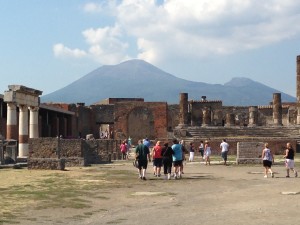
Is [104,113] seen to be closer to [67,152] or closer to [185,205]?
[67,152]

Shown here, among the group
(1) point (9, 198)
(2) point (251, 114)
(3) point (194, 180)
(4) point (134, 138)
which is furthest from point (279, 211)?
(2) point (251, 114)

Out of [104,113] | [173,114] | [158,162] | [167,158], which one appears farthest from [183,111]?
[167,158]

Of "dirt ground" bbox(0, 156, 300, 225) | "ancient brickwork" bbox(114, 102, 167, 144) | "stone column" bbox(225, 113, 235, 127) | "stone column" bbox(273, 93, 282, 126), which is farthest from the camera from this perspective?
"stone column" bbox(225, 113, 235, 127)

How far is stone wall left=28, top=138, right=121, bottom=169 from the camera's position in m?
23.6

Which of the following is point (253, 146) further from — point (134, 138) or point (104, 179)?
point (134, 138)

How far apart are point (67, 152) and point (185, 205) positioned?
1618 cm

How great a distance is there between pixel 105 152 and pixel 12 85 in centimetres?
640

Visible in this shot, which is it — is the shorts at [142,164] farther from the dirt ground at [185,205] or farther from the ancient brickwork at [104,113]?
the ancient brickwork at [104,113]

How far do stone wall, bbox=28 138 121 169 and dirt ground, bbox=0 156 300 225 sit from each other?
662cm

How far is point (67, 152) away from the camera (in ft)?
91.2

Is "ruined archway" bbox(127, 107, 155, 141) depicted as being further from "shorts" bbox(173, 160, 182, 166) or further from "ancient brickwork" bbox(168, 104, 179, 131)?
"shorts" bbox(173, 160, 182, 166)

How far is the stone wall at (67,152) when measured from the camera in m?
23.6

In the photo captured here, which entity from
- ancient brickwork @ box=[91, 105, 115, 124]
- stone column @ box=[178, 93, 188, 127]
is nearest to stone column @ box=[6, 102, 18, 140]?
stone column @ box=[178, 93, 188, 127]

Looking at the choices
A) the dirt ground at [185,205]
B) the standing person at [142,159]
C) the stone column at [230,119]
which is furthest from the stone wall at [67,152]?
the stone column at [230,119]
